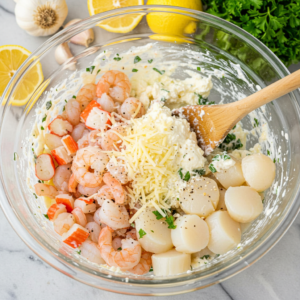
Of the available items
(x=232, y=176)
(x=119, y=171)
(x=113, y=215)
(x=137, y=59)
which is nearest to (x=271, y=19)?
(x=137, y=59)

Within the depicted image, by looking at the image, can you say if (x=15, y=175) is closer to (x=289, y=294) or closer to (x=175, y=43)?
(x=175, y=43)

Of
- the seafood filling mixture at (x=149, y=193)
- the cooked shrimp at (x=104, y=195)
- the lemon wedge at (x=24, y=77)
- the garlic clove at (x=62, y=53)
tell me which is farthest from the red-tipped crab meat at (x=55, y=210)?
the garlic clove at (x=62, y=53)

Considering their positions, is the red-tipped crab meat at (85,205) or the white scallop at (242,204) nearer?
the white scallop at (242,204)

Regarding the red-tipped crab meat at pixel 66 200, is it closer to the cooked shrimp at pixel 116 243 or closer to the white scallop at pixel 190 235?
the cooked shrimp at pixel 116 243

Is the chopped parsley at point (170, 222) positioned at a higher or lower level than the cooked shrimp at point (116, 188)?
lower

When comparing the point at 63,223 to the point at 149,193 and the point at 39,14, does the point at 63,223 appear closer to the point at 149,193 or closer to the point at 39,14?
the point at 149,193

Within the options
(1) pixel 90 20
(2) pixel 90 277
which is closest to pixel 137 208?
(2) pixel 90 277
